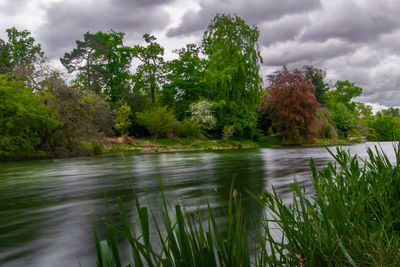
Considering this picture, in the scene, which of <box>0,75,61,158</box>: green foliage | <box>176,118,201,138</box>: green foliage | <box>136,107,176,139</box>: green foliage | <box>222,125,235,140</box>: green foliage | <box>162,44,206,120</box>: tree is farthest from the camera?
<box>162,44,206,120</box>: tree

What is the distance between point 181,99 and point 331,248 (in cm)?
3876

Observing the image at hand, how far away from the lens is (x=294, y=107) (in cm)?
3366

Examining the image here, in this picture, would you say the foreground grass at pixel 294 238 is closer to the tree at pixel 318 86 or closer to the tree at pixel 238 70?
the tree at pixel 238 70

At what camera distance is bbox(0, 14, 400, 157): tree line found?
19.0m

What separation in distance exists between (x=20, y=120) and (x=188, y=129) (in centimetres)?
1664

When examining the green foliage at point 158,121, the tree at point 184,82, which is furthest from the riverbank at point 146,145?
the tree at point 184,82

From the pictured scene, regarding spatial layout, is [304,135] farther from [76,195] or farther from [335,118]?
[76,195]

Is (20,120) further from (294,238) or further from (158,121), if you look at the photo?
(294,238)

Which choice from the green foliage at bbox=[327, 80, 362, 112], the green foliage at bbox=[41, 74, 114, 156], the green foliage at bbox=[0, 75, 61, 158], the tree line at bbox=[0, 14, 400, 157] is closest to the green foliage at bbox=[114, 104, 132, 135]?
the tree line at bbox=[0, 14, 400, 157]

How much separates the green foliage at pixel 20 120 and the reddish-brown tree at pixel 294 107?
24.4 m

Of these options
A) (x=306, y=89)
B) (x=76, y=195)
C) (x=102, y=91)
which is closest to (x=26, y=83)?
(x=76, y=195)

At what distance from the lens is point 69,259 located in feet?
9.73

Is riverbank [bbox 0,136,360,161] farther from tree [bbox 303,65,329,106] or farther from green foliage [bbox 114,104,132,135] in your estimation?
tree [bbox 303,65,329,106]

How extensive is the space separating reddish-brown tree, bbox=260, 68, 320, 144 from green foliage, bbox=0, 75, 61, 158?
80.1ft
